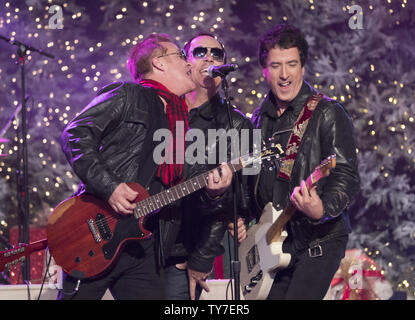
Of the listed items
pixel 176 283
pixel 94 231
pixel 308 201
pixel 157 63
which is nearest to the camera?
pixel 308 201

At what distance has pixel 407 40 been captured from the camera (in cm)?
832

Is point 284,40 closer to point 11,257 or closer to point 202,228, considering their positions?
point 202,228

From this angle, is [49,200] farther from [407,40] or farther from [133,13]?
[407,40]

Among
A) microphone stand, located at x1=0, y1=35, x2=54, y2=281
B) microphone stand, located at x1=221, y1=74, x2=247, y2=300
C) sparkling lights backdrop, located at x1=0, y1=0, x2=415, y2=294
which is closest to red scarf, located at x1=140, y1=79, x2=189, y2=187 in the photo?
microphone stand, located at x1=221, y1=74, x2=247, y2=300

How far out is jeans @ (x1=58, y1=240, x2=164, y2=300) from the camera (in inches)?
146

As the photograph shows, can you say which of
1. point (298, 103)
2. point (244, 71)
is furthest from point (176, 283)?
point (244, 71)

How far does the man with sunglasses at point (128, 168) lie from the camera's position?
12.3 ft

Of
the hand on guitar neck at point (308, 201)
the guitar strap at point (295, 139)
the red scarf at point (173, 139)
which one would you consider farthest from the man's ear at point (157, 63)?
the hand on guitar neck at point (308, 201)

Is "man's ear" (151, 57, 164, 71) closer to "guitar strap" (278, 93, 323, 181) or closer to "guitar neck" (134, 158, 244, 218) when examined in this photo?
"guitar neck" (134, 158, 244, 218)

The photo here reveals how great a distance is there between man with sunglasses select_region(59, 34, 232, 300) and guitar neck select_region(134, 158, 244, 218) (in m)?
0.07

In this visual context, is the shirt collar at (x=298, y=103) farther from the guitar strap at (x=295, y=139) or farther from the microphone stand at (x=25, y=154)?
the microphone stand at (x=25, y=154)

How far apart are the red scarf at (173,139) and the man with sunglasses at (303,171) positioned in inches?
25.2

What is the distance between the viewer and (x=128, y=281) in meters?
3.80

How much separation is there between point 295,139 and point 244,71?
169 inches
